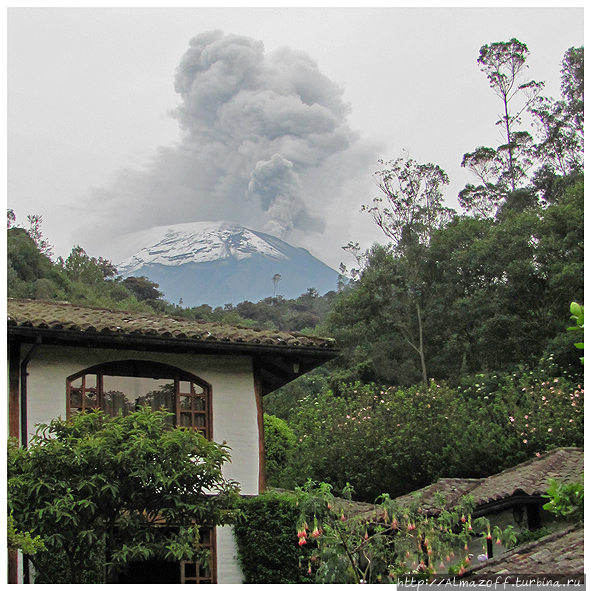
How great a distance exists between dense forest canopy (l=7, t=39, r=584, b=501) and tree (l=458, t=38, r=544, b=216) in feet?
0.22

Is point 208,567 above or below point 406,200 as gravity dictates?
below

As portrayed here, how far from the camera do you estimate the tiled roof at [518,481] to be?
39.3 ft

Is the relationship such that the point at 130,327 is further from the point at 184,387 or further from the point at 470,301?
the point at 470,301

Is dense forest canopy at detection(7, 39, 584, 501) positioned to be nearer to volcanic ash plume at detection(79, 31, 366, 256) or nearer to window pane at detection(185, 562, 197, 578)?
window pane at detection(185, 562, 197, 578)

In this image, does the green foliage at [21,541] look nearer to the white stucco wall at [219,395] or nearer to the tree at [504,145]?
the white stucco wall at [219,395]

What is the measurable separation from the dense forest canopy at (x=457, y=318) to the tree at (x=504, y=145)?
0.22ft

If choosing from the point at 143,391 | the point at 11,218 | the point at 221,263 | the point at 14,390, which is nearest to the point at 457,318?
the point at 143,391

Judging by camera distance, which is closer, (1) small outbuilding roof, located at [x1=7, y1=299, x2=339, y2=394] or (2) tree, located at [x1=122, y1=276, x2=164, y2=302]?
(1) small outbuilding roof, located at [x1=7, y1=299, x2=339, y2=394]

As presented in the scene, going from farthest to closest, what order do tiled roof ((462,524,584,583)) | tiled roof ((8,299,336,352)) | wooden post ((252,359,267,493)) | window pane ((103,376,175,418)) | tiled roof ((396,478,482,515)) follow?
tiled roof ((396,478,482,515))
wooden post ((252,359,267,493))
window pane ((103,376,175,418))
tiled roof ((8,299,336,352))
tiled roof ((462,524,584,583))

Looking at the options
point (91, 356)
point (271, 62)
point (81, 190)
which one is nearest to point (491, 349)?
point (91, 356)

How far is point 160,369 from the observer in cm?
1131

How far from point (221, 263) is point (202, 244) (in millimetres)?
3186

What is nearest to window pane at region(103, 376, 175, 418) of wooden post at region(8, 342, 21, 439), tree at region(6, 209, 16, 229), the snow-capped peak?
wooden post at region(8, 342, 21, 439)

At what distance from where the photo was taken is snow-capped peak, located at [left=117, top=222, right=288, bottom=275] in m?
75.4
